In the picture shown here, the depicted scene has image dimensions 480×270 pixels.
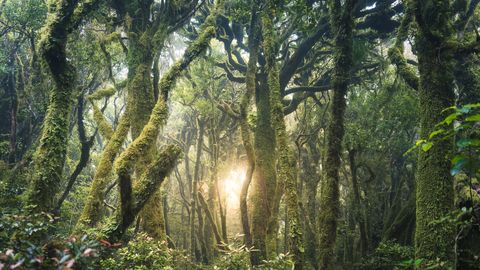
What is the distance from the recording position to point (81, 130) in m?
13.8

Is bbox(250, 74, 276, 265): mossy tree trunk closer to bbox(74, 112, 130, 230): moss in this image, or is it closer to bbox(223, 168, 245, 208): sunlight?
bbox(74, 112, 130, 230): moss

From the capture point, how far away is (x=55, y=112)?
25.6 ft

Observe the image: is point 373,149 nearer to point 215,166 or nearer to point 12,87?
point 215,166

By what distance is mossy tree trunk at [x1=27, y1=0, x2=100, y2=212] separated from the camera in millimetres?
7121

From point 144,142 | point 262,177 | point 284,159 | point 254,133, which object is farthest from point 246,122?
point 144,142

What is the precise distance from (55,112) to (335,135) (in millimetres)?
6430

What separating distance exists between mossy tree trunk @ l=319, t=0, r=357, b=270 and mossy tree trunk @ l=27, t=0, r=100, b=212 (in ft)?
19.3

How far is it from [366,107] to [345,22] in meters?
10.9

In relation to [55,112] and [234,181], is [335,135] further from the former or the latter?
[234,181]

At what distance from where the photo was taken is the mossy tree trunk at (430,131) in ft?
22.0

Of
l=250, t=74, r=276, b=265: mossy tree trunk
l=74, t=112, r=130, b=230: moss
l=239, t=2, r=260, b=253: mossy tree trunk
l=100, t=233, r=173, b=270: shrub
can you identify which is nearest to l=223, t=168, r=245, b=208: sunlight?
A: l=250, t=74, r=276, b=265: mossy tree trunk

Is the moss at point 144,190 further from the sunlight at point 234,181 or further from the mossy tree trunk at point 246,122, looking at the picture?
the sunlight at point 234,181

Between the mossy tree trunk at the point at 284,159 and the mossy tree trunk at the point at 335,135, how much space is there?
2.42 feet

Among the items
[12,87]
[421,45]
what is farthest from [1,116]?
[421,45]
